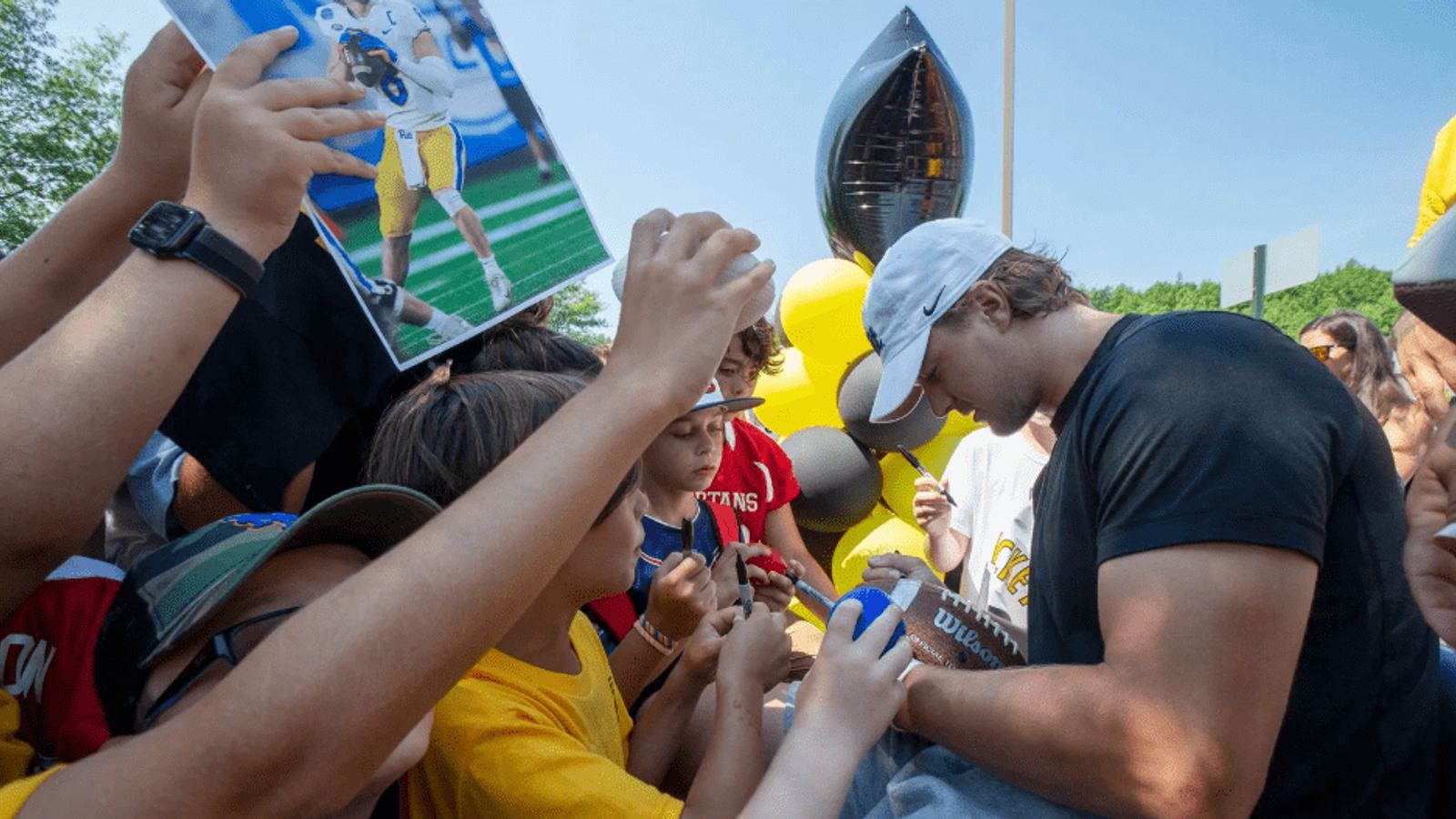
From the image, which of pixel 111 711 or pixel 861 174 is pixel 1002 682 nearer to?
pixel 111 711

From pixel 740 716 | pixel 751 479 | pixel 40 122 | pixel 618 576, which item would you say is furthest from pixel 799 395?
pixel 40 122

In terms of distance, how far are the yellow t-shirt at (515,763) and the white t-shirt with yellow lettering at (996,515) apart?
1833mm

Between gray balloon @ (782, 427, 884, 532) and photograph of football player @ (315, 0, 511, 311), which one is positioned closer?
photograph of football player @ (315, 0, 511, 311)

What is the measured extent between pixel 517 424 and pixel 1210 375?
1.09m

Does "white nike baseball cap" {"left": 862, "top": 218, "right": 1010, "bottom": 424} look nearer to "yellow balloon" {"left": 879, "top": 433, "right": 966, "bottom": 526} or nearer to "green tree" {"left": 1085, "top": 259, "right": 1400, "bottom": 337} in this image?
"yellow balloon" {"left": 879, "top": 433, "right": 966, "bottom": 526}

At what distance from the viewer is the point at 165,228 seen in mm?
813

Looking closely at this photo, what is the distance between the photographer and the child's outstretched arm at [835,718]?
3.55ft

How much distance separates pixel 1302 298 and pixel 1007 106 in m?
17.4

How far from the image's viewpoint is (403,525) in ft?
3.36

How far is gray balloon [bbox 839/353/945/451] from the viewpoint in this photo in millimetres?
4484

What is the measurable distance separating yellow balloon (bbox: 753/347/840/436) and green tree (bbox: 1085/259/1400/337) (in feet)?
47.1

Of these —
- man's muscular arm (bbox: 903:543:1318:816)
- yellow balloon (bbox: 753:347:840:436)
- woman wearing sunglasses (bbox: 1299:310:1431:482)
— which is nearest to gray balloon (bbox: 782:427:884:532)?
yellow balloon (bbox: 753:347:840:436)

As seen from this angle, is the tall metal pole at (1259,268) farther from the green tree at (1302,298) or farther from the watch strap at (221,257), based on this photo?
the green tree at (1302,298)

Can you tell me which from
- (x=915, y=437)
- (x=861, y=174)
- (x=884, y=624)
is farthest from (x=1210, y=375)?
(x=861, y=174)
